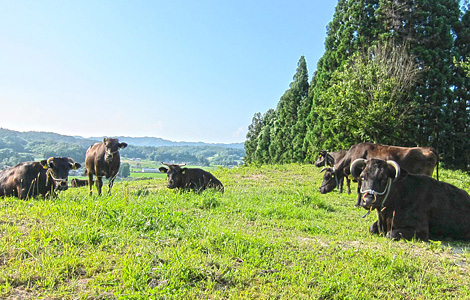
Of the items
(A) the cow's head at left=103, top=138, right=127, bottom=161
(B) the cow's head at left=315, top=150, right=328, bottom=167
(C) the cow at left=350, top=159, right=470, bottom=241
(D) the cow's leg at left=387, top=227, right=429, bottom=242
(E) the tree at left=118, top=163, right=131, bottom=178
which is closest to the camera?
(D) the cow's leg at left=387, top=227, right=429, bottom=242

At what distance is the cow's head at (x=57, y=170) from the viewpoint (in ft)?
28.1

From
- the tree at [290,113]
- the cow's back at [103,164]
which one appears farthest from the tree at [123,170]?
the tree at [290,113]

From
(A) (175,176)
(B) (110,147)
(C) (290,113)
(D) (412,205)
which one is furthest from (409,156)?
(C) (290,113)

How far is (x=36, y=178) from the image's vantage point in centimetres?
859

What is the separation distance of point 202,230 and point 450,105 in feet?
98.4

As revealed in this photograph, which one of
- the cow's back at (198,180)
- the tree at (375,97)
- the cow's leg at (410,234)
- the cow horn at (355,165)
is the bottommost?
the cow's leg at (410,234)

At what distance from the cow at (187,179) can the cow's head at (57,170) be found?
350 cm

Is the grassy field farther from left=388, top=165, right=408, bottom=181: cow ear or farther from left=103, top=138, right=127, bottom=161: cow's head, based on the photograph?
left=103, top=138, right=127, bottom=161: cow's head

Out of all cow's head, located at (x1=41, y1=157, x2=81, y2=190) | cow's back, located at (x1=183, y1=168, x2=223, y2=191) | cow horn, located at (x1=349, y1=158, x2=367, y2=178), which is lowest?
cow's back, located at (x1=183, y1=168, x2=223, y2=191)

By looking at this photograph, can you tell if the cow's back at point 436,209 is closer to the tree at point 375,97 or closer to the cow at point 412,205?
the cow at point 412,205

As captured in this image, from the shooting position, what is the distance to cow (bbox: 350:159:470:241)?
20.7ft

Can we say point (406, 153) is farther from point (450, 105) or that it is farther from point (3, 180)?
point (450, 105)

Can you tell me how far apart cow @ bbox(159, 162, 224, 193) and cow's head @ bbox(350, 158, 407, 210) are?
5.86m

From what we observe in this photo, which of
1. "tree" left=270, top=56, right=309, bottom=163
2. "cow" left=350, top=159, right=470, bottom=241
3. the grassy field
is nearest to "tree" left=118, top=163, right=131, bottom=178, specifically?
the grassy field
